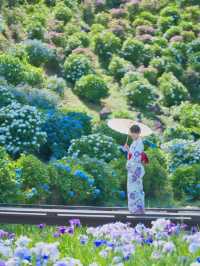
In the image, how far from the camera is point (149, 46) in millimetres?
20062

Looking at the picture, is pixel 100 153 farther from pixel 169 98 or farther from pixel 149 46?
pixel 149 46

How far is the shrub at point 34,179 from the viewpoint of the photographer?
32.9 ft

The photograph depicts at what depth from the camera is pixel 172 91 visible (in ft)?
58.0

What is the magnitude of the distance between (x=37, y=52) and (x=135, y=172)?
1003 centimetres

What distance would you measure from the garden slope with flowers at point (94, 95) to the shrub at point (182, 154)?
18 mm

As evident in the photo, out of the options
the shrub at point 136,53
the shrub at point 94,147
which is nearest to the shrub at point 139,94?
the shrub at point 136,53

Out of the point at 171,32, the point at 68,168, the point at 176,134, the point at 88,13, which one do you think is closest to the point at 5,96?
the point at 176,134

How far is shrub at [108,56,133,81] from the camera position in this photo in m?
18.6

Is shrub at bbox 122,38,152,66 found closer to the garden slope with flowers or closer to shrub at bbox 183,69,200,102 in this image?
the garden slope with flowers

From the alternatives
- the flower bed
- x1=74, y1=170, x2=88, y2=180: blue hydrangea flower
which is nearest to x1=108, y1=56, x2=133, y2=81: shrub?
x1=74, y1=170, x2=88, y2=180: blue hydrangea flower

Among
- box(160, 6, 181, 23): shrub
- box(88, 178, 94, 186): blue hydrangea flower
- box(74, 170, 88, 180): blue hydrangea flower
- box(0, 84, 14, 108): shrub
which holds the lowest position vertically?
box(88, 178, 94, 186): blue hydrangea flower

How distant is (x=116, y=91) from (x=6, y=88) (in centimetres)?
429

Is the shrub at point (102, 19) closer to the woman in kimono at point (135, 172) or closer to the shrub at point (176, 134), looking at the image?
the shrub at point (176, 134)

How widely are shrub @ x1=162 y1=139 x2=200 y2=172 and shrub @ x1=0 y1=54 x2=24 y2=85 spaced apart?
387 centimetres
